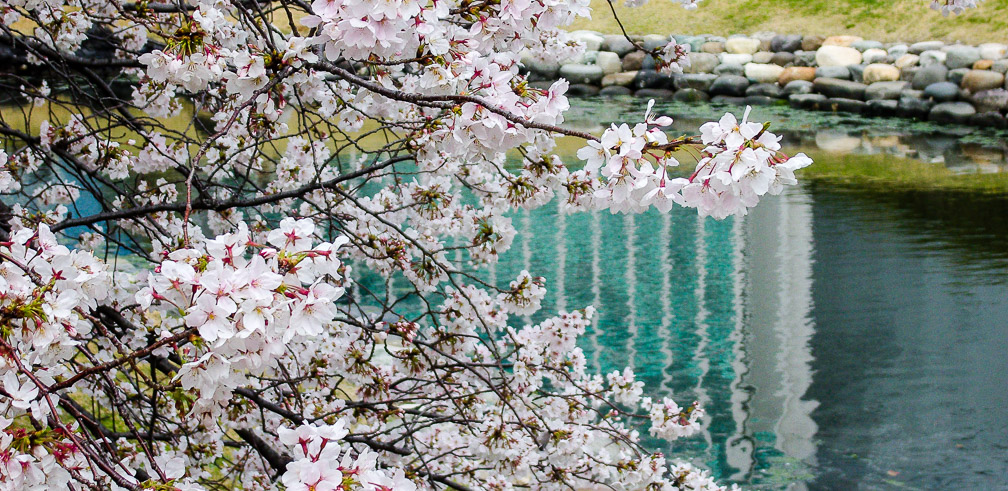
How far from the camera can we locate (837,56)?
505 inches

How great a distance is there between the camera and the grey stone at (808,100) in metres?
12.5

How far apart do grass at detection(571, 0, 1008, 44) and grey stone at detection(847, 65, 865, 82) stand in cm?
139

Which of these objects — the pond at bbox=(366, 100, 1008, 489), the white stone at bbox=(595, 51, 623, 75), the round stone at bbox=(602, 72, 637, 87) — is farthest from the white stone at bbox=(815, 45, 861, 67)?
the pond at bbox=(366, 100, 1008, 489)

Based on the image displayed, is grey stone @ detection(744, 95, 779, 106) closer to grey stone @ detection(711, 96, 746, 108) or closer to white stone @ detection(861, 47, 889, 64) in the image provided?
grey stone @ detection(711, 96, 746, 108)

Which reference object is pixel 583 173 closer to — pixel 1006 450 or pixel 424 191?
pixel 424 191

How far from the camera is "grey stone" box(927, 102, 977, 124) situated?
11500 mm

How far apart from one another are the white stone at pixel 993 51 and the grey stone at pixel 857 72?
4.95 ft

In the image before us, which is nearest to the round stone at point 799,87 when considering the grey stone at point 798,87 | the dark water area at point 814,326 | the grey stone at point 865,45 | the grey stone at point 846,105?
the grey stone at point 798,87

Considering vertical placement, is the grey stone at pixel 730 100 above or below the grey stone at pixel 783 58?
below

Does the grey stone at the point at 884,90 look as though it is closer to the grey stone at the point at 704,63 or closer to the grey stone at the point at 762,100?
the grey stone at the point at 762,100

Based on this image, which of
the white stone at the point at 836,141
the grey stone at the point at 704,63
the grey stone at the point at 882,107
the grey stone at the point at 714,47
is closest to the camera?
the white stone at the point at 836,141

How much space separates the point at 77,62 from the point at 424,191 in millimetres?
1015

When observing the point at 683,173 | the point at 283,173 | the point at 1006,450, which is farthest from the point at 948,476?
the point at 683,173

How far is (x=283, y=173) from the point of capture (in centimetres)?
304
